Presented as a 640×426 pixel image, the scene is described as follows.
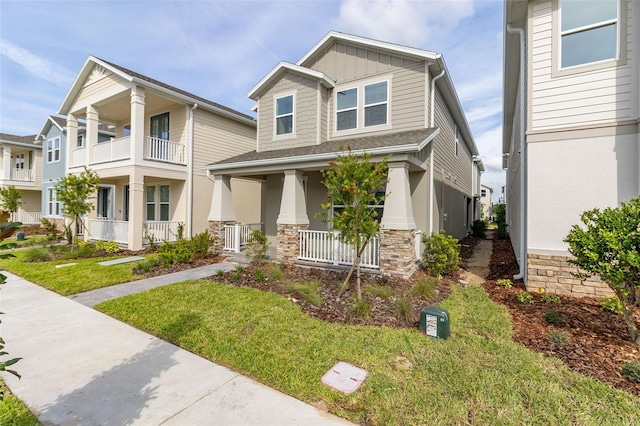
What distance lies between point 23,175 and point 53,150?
218 inches

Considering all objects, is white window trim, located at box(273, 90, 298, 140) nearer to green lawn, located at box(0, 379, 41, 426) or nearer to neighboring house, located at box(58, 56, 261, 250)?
neighboring house, located at box(58, 56, 261, 250)

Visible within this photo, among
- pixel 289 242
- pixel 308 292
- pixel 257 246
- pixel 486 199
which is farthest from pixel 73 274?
pixel 486 199

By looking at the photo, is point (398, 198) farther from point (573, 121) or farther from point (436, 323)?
point (573, 121)

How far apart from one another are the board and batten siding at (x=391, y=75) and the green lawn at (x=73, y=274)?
26.9 feet

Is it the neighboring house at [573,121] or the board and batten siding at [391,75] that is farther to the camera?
the board and batten siding at [391,75]

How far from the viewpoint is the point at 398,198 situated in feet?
24.3

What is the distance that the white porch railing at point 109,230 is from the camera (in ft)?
40.3

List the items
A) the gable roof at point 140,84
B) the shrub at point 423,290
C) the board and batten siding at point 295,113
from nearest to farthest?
the shrub at point 423,290, the board and batten siding at point 295,113, the gable roof at point 140,84

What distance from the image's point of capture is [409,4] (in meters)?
8.82

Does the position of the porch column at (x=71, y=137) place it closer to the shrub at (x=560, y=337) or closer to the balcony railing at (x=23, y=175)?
the balcony railing at (x=23, y=175)

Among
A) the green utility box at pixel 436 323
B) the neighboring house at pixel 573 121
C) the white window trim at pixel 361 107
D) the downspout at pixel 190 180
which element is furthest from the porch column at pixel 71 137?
the neighboring house at pixel 573 121

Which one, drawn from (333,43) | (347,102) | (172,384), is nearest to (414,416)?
(172,384)

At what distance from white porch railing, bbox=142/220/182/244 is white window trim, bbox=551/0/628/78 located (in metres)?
14.1

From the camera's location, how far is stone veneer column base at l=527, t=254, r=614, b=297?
19.8 ft
